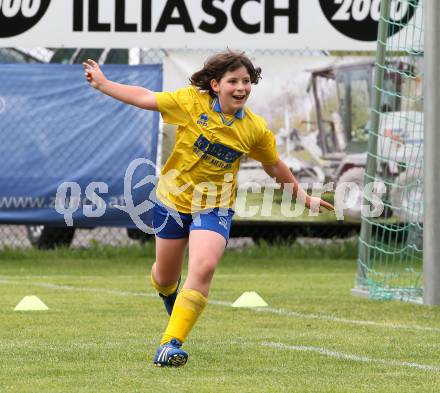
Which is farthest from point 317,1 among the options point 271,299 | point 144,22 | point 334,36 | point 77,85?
point 271,299

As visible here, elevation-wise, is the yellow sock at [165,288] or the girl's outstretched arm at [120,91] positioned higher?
the girl's outstretched arm at [120,91]

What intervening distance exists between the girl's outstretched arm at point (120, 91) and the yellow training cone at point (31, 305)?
2.90m

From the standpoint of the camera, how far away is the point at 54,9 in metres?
13.3

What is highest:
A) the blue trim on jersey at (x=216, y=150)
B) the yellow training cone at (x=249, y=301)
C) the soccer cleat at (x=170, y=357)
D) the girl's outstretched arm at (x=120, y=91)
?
the girl's outstretched arm at (x=120, y=91)

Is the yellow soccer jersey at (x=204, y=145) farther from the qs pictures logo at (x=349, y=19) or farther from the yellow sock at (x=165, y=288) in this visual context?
the qs pictures logo at (x=349, y=19)

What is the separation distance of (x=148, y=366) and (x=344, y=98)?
7864 mm

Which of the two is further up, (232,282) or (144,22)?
(144,22)

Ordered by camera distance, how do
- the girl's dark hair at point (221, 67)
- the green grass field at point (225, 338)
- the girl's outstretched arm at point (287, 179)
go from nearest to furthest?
1. the green grass field at point (225, 338)
2. the girl's dark hair at point (221, 67)
3. the girl's outstretched arm at point (287, 179)

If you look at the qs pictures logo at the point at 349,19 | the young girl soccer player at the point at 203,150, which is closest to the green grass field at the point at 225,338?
the young girl soccer player at the point at 203,150

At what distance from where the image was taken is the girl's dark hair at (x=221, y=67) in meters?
6.12

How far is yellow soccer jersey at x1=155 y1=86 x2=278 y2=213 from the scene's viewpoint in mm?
6168

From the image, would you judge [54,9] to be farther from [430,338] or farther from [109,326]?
[430,338]

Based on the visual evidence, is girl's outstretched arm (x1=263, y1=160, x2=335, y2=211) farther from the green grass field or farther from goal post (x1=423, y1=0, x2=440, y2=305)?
goal post (x1=423, y1=0, x2=440, y2=305)

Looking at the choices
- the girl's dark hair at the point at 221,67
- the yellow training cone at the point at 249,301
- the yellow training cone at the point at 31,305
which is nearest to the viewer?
the girl's dark hair at the point at 221,67
